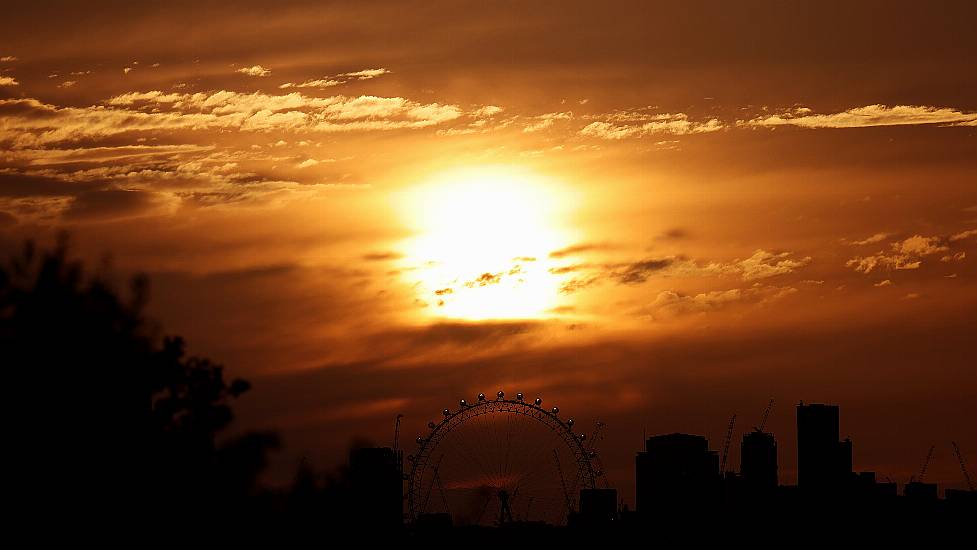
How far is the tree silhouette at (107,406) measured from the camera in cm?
5159

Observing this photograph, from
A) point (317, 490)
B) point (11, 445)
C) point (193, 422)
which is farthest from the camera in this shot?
point (317, 490)

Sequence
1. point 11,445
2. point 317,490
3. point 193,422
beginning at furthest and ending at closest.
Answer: point 317,490 < point 193,422 < point 11,445

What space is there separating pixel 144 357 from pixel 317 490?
2287 cm

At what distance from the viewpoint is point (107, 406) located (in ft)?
172

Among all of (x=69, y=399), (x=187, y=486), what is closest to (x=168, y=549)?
(x=187, y=486)

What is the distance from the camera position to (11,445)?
50969 millimetres

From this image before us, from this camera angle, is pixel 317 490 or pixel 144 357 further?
pixel 317 490

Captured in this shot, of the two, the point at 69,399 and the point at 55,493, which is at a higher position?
the point at 69,399

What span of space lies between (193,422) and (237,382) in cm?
293

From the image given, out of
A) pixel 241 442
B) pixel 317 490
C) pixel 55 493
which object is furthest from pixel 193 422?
pixel 317 490

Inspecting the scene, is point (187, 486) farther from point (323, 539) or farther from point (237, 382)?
point (323, 539)

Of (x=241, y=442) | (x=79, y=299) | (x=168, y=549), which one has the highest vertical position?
(x=79, y=299)

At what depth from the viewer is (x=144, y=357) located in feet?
176

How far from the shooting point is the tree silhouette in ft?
169
